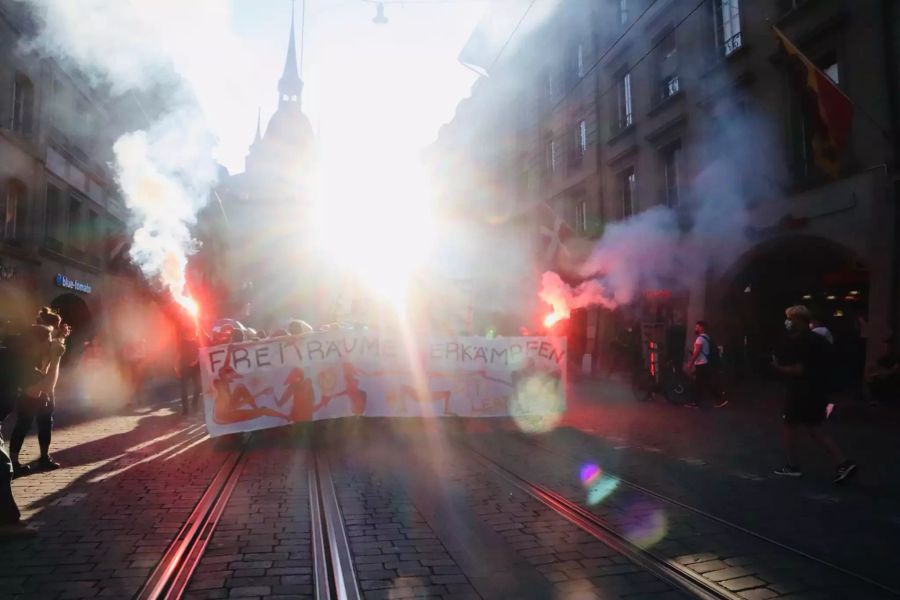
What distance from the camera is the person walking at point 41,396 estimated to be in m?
5.90

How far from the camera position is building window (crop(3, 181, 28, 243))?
1514 centimetres

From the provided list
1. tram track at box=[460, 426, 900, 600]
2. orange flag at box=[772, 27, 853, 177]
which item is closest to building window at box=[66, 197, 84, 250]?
tram track at box=[460, 426, 900, 600]

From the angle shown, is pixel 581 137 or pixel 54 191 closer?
pixel 54 191

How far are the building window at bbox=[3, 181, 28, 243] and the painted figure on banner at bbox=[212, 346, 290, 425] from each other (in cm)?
1098

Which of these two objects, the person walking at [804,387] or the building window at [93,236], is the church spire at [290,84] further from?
the person walking at [804,387]

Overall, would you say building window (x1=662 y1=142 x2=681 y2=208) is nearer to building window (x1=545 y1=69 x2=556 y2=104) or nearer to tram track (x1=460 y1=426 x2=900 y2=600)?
building window (x1=545 y1=69 x2=556 y2=104)

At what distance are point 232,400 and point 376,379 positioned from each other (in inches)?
82.2

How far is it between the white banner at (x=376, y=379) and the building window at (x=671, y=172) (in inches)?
318

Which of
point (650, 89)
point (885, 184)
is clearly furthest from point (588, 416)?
point (650, 89)

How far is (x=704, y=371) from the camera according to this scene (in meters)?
11.3

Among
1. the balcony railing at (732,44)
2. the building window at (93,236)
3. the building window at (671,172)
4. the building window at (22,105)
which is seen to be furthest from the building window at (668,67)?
the building window at (93,236)

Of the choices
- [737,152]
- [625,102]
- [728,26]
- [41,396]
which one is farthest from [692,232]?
[41,396]

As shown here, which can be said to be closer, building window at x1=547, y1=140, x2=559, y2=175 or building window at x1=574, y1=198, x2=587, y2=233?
building window at x1=574, y1=198, x2=587, y2=233

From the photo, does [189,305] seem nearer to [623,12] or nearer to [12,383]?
[12,383]
